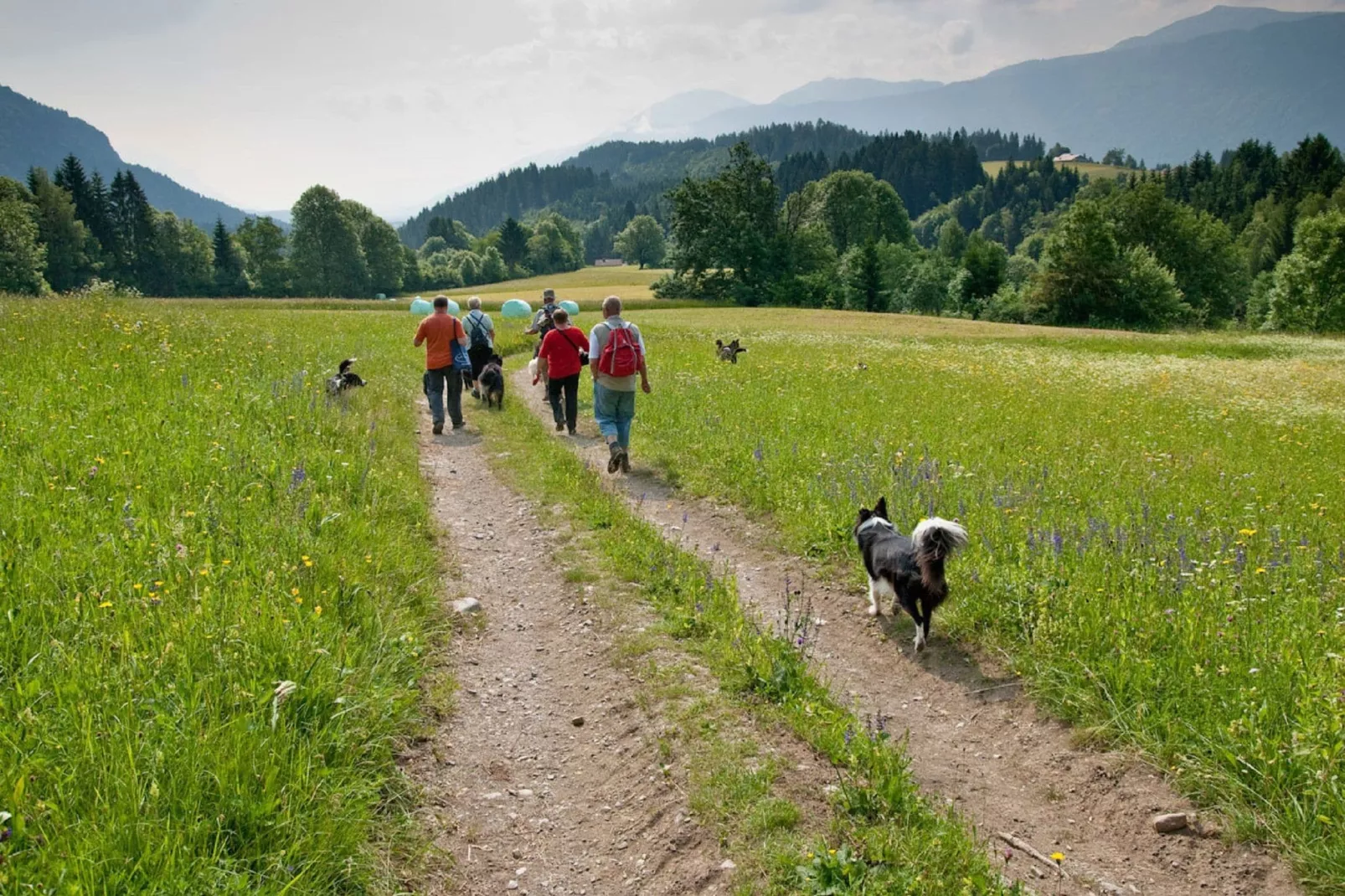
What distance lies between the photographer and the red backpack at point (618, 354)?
1246 cm

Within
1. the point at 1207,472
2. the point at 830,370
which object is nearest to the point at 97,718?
the point at 1207,472

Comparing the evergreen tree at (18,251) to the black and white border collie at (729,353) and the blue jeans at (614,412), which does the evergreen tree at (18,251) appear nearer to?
the black and white border collie at (729,353)

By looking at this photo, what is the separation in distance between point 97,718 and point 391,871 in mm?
1577

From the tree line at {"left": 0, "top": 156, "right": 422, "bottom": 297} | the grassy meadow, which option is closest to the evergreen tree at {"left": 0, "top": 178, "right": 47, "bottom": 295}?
the tree line at {"left": 0, "top": 156, "right": 422, "bottom": 297}

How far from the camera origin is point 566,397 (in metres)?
15.2

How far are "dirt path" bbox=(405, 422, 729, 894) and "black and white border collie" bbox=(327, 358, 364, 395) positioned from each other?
7919mm

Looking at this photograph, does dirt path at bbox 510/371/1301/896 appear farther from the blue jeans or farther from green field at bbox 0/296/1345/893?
the blue jeans

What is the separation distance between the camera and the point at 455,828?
422cm

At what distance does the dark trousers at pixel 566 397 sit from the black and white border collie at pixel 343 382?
12.5 ft

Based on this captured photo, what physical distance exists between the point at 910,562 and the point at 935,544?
44 cm

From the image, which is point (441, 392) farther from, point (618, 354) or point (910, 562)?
point (910, 562)

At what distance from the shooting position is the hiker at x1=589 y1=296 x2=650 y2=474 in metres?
12.5

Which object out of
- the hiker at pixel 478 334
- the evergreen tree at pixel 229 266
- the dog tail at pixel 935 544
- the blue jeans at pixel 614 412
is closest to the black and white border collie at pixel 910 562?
the dog tail at pixel 935 544

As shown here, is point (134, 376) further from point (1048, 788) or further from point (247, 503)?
point (1048, 788)
